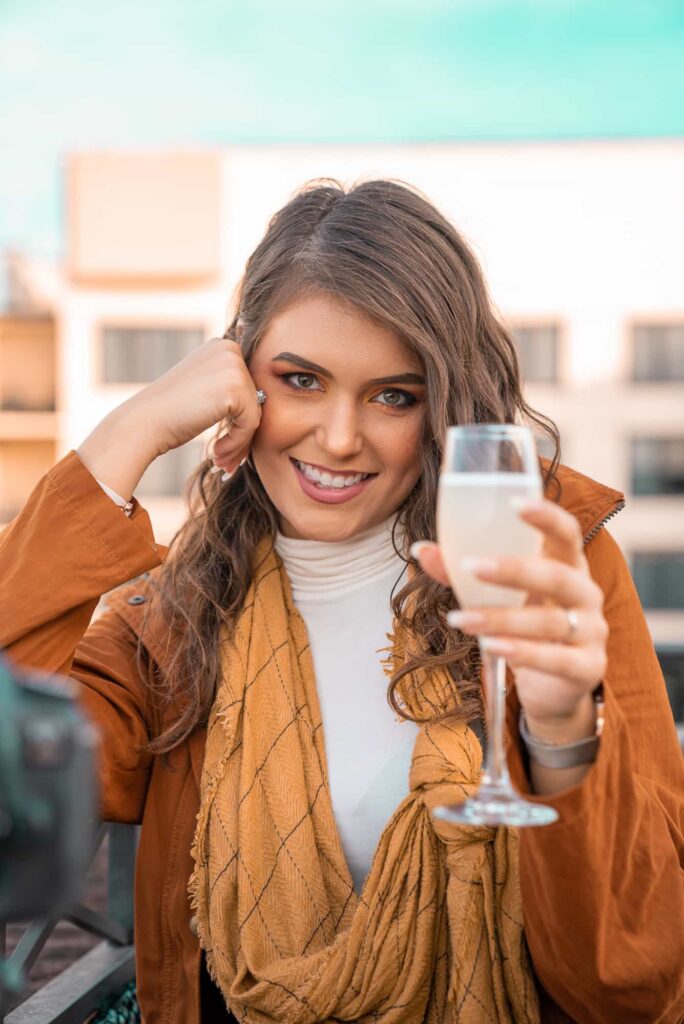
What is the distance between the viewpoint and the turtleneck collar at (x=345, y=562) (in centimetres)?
217

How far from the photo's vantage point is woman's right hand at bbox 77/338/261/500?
1771mm

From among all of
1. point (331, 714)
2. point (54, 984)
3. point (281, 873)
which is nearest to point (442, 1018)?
point (281, 873)

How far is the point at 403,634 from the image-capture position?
2029 mm

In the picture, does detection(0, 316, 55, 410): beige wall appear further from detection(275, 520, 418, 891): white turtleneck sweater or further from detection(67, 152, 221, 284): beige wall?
detection(275, 520, 418, 891): white turtleneck sweater

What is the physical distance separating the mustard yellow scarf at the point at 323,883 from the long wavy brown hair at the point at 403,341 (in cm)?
6

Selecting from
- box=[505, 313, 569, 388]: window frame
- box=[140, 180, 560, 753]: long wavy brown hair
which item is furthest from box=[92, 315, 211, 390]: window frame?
box=[140, 180, 560, 753]: long wavy brown hair

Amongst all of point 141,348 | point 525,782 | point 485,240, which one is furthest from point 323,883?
point 485,240

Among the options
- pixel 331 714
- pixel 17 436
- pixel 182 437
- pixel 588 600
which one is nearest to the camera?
pixel 588 600

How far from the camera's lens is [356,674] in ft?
6.93

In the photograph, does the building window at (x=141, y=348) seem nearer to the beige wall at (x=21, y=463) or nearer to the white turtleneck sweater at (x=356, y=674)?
the beige wall at (x=21, y=463)

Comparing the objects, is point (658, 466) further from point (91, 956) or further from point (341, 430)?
point (341, 430)

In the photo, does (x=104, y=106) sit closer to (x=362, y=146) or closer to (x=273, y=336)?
(x=362, y=146)

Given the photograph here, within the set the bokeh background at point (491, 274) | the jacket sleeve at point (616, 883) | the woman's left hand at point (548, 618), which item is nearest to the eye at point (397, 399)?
the jacket sleeve at point (616, 883)

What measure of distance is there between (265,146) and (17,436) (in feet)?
32.4
